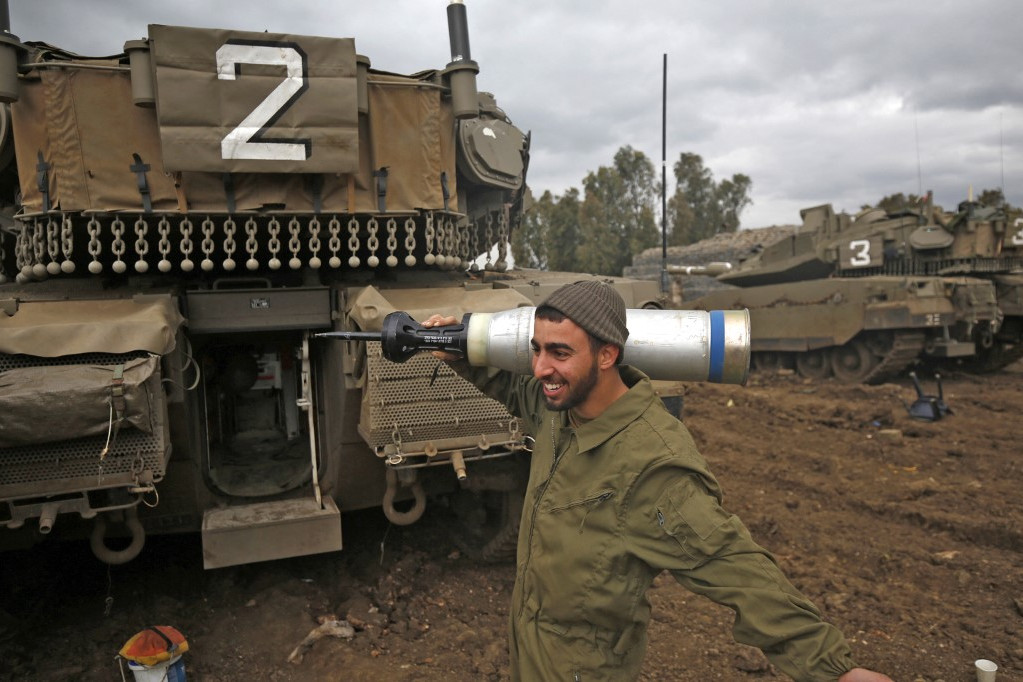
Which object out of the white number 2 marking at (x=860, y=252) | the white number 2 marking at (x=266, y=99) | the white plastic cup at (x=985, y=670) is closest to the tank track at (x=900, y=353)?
the white number 2 marking at (x=860, y=252)

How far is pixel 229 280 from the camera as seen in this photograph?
4301 millimetres

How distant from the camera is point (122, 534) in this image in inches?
149

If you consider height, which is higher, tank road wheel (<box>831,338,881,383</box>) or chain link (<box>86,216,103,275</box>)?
chain link (<box>86,216,103,275</box>)

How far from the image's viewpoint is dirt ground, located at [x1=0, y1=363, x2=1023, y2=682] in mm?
3670

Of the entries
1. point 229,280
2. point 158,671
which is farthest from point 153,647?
point 229,280

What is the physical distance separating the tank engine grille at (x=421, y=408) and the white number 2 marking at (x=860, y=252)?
11.2 meters

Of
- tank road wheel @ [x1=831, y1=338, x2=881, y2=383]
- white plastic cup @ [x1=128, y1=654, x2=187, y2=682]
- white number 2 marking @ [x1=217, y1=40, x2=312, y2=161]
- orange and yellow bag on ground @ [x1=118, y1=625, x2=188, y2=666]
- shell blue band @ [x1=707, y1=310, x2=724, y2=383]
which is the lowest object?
white plastic cup @ [x1=128, y1=654, x2=187, y2=682]

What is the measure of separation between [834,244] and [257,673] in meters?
12.3

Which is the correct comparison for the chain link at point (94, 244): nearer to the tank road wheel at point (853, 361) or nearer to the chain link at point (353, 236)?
the chain link at point (353, 236)

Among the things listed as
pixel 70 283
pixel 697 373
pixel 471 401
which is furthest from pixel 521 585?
pixel 70 283

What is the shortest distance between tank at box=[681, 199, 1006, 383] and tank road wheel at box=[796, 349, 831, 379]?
0.02 meters

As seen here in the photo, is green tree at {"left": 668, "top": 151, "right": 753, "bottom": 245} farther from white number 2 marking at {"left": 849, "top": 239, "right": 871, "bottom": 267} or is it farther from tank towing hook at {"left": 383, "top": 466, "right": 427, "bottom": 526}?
tank towing hook at {"left": 383, "top": 466, "right": 427, "bottom": 526}

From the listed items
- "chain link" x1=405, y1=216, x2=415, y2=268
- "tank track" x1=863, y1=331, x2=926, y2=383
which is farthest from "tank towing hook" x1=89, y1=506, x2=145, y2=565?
"tank track" x1=863, y1=331, x2=926, y2=383

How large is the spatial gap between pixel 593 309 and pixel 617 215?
1334 inches
